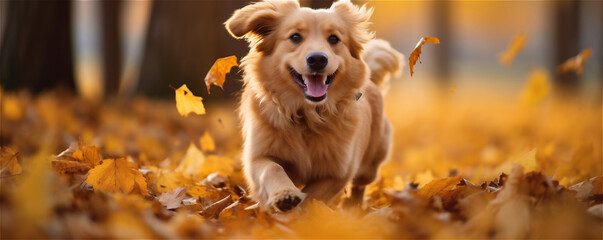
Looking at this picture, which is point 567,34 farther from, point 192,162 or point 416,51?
point 192,162

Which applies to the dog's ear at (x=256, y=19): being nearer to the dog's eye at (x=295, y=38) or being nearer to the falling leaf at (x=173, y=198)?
the dog's eye at (x=295, y=38)

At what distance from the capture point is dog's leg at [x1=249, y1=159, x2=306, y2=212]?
2803 millimetres

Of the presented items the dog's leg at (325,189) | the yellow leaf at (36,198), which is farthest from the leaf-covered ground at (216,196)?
the dog's leg at (325,189)

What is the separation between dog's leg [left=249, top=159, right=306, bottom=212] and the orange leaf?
2.11 ft

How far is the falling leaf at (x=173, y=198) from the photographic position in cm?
290

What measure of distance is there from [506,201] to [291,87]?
1.65m

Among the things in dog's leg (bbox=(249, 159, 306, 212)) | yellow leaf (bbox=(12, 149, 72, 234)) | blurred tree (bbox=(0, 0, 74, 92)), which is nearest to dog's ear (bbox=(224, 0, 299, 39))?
dog's leg (bbox=(249, 159, 306, 212))

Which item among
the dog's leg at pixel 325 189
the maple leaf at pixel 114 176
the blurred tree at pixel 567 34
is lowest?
the maple leaf at pixel 114 176

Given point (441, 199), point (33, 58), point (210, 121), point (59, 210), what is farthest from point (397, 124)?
point (59, 210)

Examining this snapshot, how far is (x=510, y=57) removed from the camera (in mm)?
4598

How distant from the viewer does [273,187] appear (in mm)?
2936

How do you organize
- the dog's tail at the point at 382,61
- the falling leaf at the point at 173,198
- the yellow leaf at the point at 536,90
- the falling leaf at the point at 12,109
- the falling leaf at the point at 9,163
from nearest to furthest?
the falling leaf at the point at 9,163
the falling leaf at the point at 173,198
the dog's tail at the point at 382,61
the yellow leaf at the point at 536,90
the falling leaf at the point at 12,109

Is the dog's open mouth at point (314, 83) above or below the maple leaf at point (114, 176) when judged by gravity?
above

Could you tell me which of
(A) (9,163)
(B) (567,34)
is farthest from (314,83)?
(B) (567,34)
